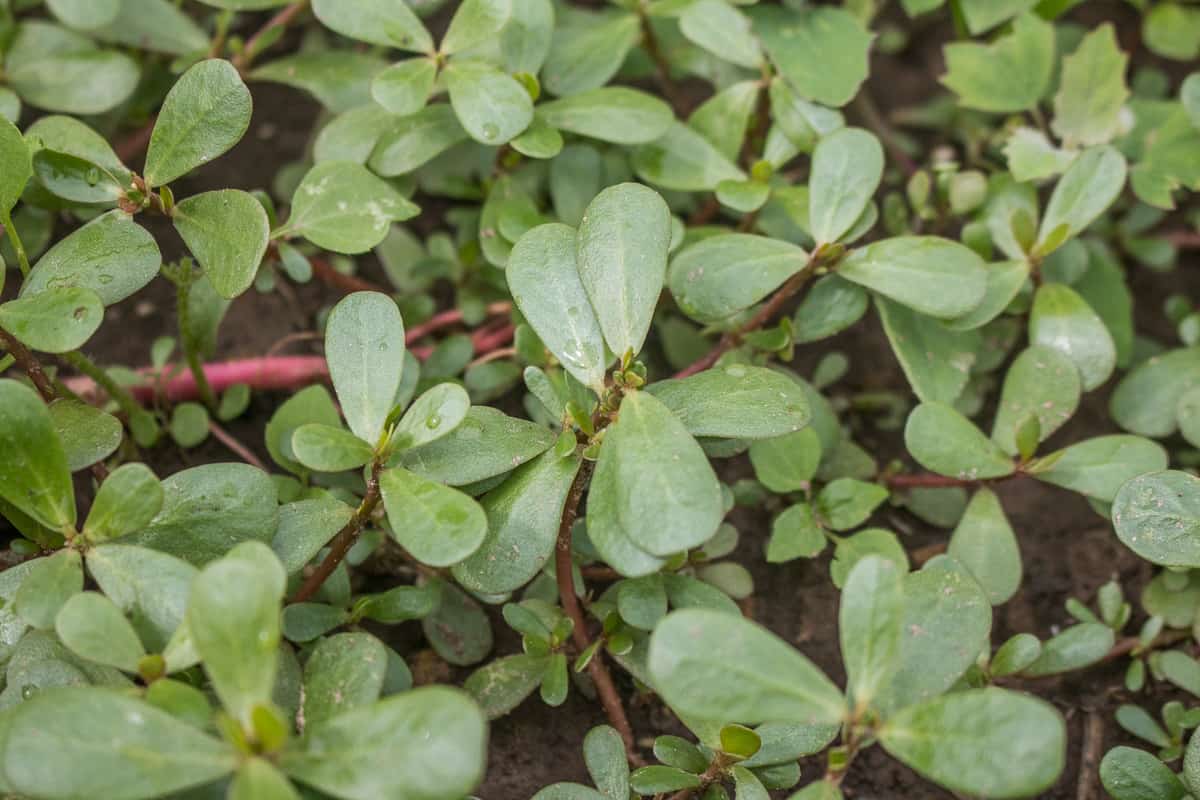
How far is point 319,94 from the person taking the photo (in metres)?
1.87

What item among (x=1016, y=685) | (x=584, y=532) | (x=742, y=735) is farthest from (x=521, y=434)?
(x=1016, y=685)

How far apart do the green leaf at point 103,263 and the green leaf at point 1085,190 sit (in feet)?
4.22

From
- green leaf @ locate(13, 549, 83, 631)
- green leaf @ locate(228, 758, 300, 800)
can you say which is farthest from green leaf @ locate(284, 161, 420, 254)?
green leaf @ locate(228, 758, 300, 800)

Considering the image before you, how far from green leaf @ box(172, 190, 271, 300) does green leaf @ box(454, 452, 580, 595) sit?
0.42 m

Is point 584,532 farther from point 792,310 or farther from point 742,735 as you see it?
point 792,310

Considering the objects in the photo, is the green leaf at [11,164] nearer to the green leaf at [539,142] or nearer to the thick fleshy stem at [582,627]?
the green leaf at [539,142]

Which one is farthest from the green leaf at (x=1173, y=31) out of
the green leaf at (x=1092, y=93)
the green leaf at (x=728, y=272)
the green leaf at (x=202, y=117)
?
the green leaf at (x=202, y=117)

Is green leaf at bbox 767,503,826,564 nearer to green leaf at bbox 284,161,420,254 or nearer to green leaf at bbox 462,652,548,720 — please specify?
green leaf at bbox 462,652,548,720

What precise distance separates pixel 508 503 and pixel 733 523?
1.78ft

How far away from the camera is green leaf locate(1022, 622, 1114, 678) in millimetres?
1495

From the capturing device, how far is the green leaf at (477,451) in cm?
129

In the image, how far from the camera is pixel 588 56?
5.93 ft

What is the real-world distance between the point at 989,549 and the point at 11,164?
1.37 m

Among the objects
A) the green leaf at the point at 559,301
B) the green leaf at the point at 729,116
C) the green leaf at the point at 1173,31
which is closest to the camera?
the green leaf at the point at 559,301
